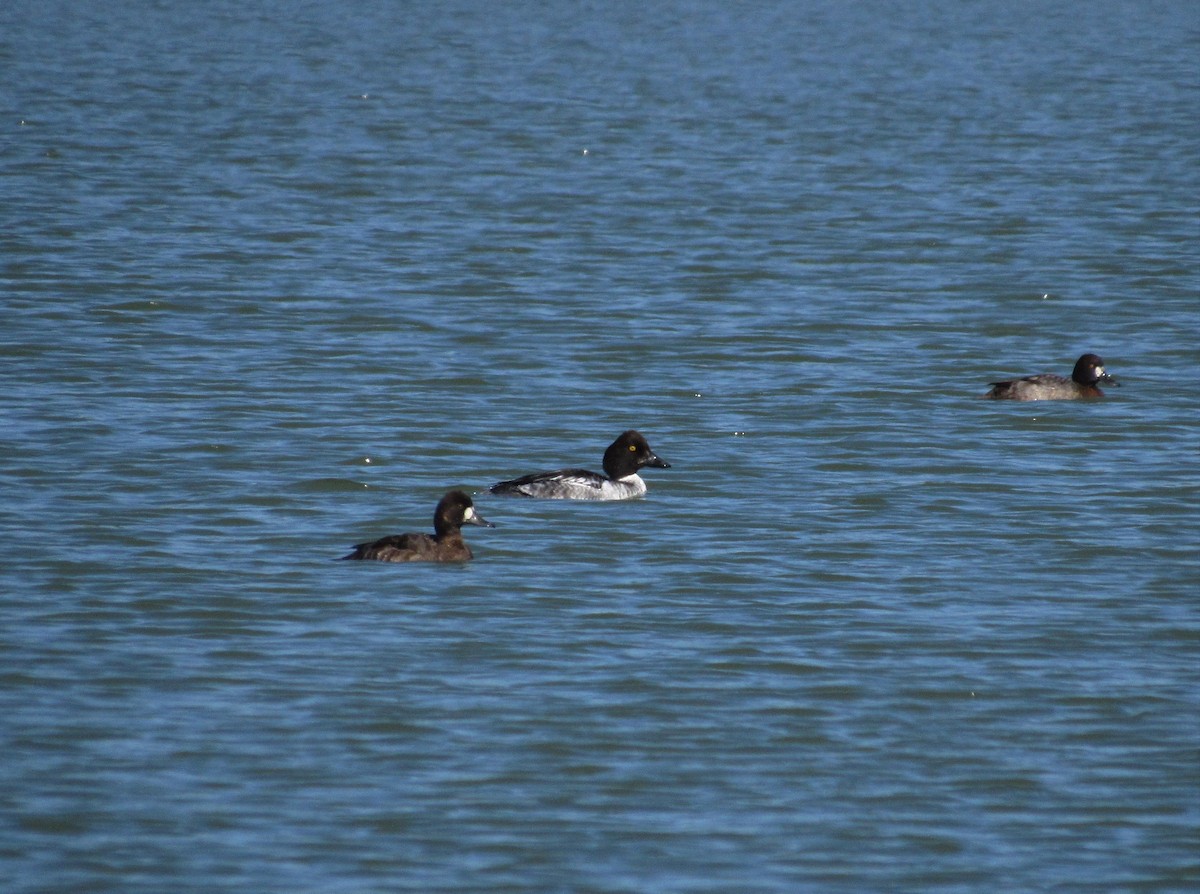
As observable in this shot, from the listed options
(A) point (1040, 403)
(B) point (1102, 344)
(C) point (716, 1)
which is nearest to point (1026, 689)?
(A) point (1040, 403)

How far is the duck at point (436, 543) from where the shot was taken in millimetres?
13922

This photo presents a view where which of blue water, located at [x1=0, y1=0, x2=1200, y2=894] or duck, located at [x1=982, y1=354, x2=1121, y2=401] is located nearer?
blue water, located at [x1=0, y1=0, x2=1200, y2=894]

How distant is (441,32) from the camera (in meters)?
73.8

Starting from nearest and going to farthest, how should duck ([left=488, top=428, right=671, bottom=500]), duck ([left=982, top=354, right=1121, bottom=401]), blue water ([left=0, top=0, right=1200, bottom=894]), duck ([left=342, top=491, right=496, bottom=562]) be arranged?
blue water ([left=0, top=0, right=1200, bottom=894]) < duck ([left=342, top=491, right=496, bottom=562]) < duck ([left=488, top=428, right=671, bottom=500]) < duck ([left=982, top=354, right=1121, bottom=401])

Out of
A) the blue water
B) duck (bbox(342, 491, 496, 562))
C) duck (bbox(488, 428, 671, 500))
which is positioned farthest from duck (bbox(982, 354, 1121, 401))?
duck (bbox(342, 491, 496, 562))

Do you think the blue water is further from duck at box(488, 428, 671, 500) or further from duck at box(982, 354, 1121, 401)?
duck at box(982, 354, 1121, 401)

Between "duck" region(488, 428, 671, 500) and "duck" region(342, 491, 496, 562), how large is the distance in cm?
149

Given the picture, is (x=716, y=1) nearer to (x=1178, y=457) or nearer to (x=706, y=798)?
(x=1178, y=457)

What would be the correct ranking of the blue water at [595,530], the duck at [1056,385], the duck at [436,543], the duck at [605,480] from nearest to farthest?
1. the blue water at [595,530]
2. the duck at [436,543]
3. the duck at [605,480]
4. the duck at [1056,385]

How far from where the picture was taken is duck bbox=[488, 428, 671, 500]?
15.6 m

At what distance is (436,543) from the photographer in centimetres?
1402

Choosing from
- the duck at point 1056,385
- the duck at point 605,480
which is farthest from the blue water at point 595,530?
the duck at point 1056,385

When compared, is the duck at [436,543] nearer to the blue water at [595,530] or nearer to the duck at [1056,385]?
the blue water at [595,530]

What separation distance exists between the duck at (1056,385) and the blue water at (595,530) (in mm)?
288
